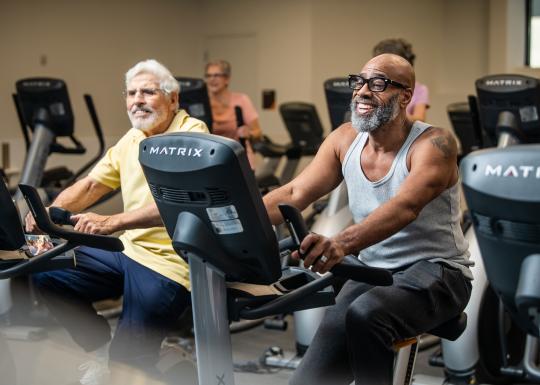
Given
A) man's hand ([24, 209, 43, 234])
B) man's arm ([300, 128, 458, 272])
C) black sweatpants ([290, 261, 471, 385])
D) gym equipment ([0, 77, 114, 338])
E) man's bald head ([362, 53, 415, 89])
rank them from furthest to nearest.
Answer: gym equipment ([0, 77, 114, 338]) → man's hand ([24, 209, 43, 234]) → man's bald head ([362, 53, 415, 89]) → black sweatpants ([290, 261, 471, 385]) → man's arm ([300, 128, 458, 272])

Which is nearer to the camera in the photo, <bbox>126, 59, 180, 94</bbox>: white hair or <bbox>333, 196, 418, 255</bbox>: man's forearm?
<bbox>333, 196, 418, 255</bbox>: man's forearm

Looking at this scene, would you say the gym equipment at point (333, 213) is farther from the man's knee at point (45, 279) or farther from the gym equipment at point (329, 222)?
the man's knee at point (45, 279)

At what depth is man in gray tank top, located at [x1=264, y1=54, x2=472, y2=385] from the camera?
105 inches

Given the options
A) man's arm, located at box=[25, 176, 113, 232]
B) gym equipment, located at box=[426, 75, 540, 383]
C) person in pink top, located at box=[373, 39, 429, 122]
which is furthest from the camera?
person in pink top, located at box=[373, 39, 429, 122]

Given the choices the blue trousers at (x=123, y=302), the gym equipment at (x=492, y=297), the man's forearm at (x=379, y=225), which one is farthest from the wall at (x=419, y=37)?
the man's forearm at (x=379, y=225)

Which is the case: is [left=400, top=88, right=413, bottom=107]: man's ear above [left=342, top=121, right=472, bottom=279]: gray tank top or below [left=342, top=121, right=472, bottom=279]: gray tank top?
above

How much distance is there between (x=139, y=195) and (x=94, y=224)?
1.26 ft

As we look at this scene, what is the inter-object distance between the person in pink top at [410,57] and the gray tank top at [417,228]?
1727mm

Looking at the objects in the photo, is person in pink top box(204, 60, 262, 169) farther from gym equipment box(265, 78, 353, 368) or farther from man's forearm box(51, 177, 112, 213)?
man's forearm box(51, 177, 112, 213)

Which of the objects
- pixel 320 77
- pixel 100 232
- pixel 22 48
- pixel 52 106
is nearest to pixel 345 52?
pixel 320 77

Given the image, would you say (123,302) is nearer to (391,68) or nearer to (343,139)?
(343,139)

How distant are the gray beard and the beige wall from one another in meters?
6.82

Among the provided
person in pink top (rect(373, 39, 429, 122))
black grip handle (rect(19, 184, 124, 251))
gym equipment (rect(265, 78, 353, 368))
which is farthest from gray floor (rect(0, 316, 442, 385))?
person in pink top (rect(373, 39, 429, 122))

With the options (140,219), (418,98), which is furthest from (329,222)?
(140,219)
